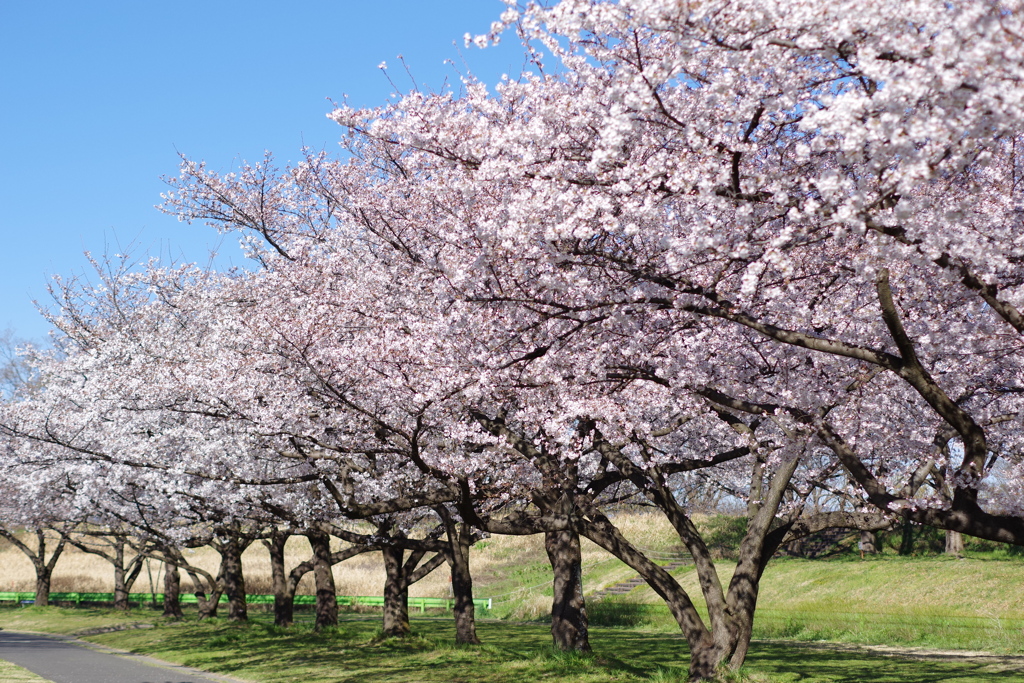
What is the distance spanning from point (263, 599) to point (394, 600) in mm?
22780

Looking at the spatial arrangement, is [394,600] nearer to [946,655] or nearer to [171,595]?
[946,655]

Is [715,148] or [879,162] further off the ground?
[715,148]

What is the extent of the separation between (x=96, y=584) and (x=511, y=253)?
156ft

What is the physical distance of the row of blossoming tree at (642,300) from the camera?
6.79m

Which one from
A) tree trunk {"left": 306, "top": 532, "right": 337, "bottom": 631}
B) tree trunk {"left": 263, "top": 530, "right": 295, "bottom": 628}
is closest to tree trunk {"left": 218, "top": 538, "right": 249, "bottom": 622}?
tree trunk {"left": 263, "top": 530, "right": 295, "bottom": 628}

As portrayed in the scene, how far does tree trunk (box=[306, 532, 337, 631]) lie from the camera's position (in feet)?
85.1

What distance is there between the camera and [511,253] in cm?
991

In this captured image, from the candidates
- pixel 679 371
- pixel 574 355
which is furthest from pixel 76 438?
pixel 679 371

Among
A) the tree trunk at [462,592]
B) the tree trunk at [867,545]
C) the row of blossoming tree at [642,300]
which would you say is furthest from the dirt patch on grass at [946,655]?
the tree trunk at [867,545]

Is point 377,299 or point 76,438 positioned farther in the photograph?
point 76,438

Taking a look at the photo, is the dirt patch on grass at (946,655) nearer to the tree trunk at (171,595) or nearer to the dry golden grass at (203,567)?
the tree trunk at (171,595)

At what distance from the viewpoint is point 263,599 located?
43719mm

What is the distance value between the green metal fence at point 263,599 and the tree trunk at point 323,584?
689 inches

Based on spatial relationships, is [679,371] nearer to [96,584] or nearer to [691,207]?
[691,207]
